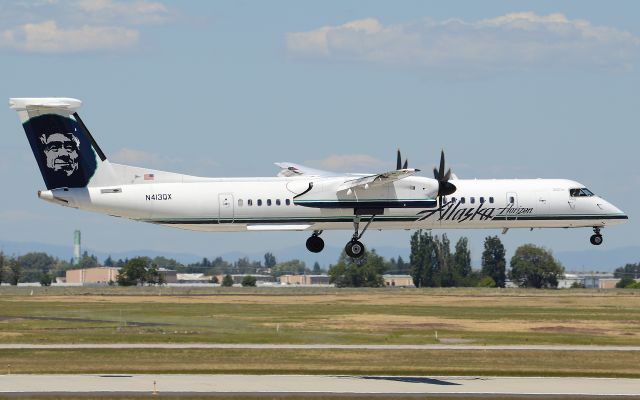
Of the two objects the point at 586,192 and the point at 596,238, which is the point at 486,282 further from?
the point at 586,192

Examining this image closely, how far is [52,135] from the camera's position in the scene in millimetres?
61125

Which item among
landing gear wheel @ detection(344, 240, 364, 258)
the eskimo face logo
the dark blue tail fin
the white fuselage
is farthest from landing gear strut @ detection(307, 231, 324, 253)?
the eskimo face logo

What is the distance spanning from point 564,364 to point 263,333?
20309mm

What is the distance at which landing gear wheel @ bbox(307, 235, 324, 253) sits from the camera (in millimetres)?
63875

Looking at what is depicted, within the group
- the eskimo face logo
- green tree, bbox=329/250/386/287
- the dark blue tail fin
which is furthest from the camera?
green tree, bbox=329/250/386/287

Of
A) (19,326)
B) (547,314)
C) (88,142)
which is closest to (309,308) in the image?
(547,314)

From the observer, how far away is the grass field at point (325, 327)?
177 feet

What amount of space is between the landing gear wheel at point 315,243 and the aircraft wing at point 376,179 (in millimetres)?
3551

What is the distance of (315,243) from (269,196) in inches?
159

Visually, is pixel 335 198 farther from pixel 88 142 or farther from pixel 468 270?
pixel 468 270

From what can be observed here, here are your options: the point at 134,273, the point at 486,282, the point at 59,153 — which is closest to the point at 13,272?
the point at 134,273

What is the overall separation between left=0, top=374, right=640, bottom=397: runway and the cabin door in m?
14.7

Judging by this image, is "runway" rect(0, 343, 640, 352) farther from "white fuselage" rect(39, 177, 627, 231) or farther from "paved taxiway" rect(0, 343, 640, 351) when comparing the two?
"white fuselage" rect(39, 177, 627, 231)

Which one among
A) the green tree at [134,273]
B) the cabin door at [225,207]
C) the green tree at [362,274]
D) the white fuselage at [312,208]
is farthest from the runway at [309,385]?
the green tree at [362,274]
